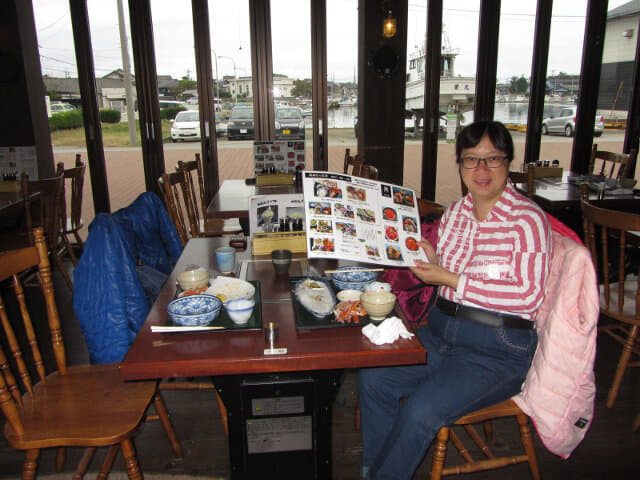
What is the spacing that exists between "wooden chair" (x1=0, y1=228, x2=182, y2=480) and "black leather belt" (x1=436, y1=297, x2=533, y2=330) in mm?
1088

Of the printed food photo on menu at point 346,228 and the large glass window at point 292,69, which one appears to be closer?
the printed food photo on menu at point 346,228

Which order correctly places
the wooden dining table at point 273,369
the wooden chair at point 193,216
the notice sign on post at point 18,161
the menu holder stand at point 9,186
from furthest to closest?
the notice sign on post at point 18,161 → the menu holder stand at point 9,186 → the wooden chair at point 193,216 → the wooden dining table at point 273,369

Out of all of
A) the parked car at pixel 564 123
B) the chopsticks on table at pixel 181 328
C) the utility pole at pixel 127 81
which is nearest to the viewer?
the chopsticks on table at pixel 181 328

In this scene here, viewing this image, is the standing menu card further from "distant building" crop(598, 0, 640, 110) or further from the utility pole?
"distant building" crop(598, 0, 640, 110)

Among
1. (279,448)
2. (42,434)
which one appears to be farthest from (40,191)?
(279,448)

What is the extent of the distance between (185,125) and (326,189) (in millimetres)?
3941

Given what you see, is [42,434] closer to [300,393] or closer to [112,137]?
[300,393]

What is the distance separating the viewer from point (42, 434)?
1379 mm

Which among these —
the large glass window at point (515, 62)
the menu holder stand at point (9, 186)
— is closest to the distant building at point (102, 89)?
the menu holder stand at point (9, 186)

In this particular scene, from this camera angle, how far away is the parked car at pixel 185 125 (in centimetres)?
488

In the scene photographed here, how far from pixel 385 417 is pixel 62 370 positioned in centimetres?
121

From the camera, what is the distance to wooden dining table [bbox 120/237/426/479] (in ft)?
3.95

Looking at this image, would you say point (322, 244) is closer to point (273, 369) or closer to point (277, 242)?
point (273, 369)

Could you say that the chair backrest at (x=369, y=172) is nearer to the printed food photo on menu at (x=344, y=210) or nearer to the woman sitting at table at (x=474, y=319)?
the woman sitting at table at (x=474, y=319)
